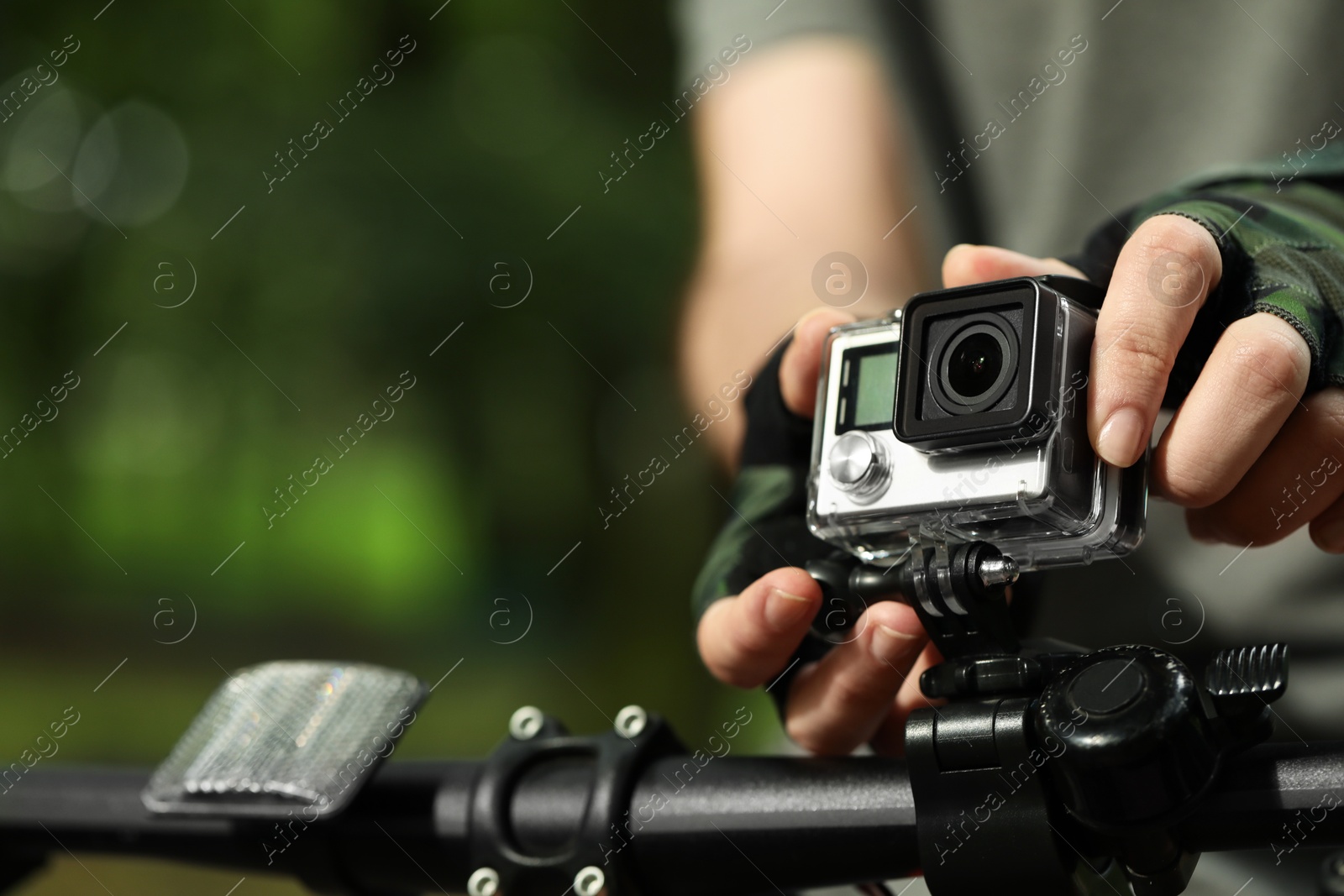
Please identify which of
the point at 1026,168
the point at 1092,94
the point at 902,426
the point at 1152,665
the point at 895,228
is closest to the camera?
the point at 1152,665

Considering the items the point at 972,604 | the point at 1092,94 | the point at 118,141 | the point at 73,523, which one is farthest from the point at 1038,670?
the point at 73,523

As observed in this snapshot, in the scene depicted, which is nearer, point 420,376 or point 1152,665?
point 1152,665

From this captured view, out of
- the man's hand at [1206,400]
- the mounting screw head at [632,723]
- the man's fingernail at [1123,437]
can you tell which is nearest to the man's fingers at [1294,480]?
the man's hand at [1206,400]

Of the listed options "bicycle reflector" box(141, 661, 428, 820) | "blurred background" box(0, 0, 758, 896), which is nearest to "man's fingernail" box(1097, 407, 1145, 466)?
"bicycle reflector" box(141, 661, 428, 820)

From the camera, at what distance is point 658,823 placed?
64cm

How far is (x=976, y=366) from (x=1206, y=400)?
13 cm

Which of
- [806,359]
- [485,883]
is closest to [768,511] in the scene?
[806,359]

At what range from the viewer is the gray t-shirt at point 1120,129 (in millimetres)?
1143

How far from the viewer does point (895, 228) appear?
1670mm

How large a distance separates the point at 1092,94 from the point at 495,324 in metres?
3.21

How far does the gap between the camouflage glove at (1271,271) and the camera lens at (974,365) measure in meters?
0.10

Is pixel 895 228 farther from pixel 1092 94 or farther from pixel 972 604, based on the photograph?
pixel 972 604

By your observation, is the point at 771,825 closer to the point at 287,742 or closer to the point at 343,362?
the point at 287,742

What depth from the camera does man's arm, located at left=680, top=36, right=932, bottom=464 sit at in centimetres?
164
